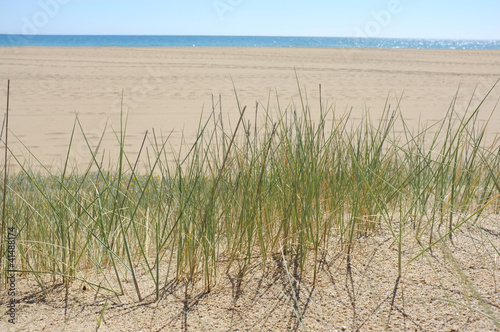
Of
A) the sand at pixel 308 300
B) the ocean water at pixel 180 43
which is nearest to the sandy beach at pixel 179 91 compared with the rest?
the sand at pixel 308 300

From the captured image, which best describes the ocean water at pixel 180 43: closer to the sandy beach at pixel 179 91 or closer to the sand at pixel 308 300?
the sandy beach at pixel 179 91

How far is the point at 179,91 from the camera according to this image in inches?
443

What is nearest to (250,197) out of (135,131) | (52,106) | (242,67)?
(135,131)

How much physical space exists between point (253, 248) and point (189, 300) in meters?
0.41

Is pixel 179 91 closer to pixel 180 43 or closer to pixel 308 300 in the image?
pixel 308 300

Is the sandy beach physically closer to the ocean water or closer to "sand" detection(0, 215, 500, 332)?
"sand" detection(0, 215, 500, 332)

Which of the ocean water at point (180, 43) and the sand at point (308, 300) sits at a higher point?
the ocean water at point (180, 43)

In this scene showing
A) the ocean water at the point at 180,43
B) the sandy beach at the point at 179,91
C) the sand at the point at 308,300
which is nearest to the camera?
the sand at the point at 308,300

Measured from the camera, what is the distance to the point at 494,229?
1.98m

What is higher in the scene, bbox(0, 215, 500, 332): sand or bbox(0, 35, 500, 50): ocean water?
bbox(0, 35, 500, 50): ocean water

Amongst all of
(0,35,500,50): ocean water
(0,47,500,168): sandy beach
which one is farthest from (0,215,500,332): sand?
(0,35,500,50): ocean water

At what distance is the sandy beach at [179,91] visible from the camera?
752 cm

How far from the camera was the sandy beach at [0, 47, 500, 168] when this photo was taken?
7516mm

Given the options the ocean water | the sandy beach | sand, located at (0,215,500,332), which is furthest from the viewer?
the ocean water
